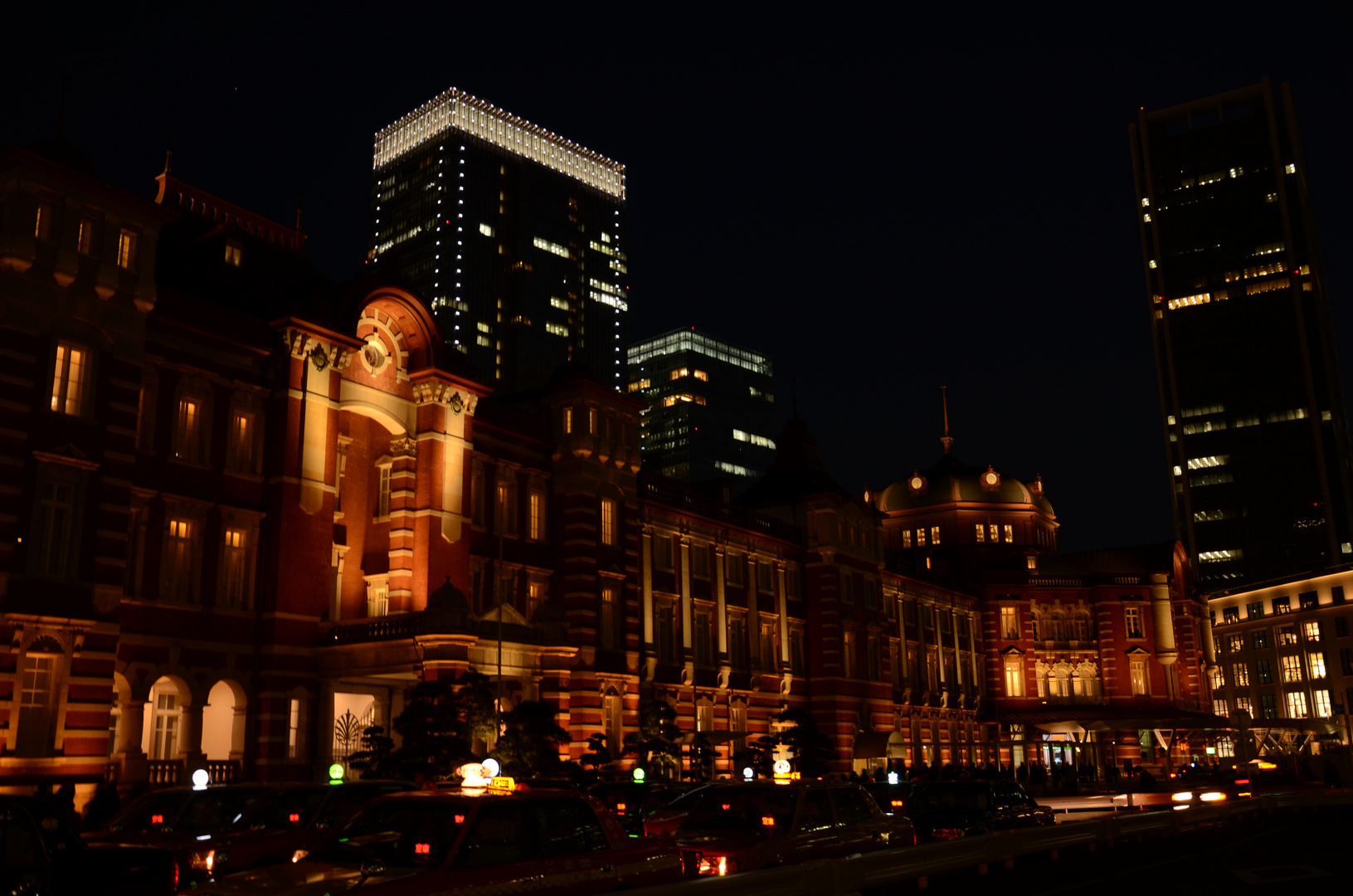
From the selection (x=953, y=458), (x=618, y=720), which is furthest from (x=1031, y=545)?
(x=618, y=720)

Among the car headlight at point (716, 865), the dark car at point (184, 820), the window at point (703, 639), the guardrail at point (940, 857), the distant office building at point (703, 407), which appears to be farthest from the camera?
the distant office building at point (703, 407)

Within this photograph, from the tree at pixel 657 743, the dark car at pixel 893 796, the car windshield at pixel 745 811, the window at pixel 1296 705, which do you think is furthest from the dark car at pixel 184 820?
the window at pixel 1296 705

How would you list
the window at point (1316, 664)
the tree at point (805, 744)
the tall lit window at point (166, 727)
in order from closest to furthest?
the tall lit window at point (166, 727) < the tree at point (805, 744) < the window at point (1316, 664)

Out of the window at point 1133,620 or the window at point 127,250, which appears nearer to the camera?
the window at point 127,250

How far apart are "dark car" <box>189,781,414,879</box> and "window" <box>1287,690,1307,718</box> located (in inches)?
3942

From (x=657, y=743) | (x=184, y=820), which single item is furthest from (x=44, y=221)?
(x=657, y=743)

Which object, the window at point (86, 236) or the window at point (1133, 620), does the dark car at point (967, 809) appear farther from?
the window at point (1133, 620)

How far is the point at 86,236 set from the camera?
30.1m

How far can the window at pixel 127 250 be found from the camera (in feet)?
101

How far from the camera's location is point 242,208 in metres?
42.1

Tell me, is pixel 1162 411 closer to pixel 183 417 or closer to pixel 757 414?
pixel 757 414

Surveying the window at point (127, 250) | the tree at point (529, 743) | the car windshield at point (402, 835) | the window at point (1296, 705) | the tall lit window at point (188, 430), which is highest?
the window at point (127, 250)

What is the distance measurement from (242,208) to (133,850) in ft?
110

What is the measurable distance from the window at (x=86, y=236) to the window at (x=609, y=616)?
2116cm
